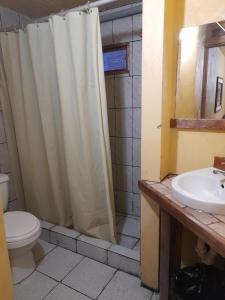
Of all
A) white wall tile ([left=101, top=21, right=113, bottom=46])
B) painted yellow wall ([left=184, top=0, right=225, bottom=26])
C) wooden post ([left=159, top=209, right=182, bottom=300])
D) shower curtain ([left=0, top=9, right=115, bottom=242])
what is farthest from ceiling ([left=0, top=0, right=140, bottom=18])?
wooden post ([left=159, top=209, right=182, bottom=300])

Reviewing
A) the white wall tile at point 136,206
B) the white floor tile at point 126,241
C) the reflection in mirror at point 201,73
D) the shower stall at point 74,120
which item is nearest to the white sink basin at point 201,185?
the reflection in mirror at point 201,73

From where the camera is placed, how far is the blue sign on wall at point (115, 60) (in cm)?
204

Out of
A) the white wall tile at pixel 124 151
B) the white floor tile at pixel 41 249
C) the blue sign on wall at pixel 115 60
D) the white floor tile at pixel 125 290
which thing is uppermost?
the blue sign on wall at pixel 115 60

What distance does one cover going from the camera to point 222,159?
3.97ft

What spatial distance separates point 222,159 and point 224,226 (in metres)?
0.50

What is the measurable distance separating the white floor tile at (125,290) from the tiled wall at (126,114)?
81cm

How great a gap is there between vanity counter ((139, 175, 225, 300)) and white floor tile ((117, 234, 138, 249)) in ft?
1.79

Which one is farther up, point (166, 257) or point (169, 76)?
point (169, 76)

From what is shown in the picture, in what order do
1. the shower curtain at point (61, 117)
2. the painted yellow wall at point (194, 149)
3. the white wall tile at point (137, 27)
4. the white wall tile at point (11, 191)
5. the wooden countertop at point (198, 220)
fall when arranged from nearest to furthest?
the wooden countertop at point (198, 220), the painted yellow wall at point (194, 149), the shower curtain at point (61, 117), the white wall tile at point (137, 27), the white wall tile at point (11, 191)

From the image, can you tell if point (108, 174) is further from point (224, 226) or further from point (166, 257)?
point (224, 226)

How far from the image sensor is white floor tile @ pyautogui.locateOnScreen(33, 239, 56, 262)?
184cm

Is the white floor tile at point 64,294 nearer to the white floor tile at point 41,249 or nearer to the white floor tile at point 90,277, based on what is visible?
the white floor tile at point 90,277

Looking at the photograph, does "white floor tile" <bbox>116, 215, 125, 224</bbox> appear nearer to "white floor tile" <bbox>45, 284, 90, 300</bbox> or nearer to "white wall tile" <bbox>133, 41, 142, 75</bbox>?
"white floor tile" <bbox>45, 284, 90, 300</bbox>

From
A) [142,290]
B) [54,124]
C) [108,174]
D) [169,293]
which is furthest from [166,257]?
[54,124]
